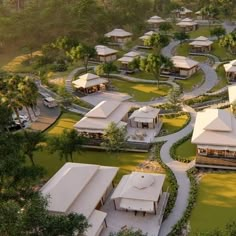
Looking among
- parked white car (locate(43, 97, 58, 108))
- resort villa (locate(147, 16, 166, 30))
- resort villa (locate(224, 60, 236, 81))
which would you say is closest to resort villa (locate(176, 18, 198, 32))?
resort villa (locate(147, 16, 166, 30))

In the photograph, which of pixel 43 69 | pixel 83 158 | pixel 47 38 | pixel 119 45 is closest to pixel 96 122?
pixel 83 158

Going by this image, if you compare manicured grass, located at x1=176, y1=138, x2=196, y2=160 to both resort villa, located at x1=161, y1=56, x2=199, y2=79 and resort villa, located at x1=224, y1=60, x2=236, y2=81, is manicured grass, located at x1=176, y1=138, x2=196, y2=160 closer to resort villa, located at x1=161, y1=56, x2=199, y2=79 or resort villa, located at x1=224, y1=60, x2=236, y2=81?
resort villa, located at x1=224, y1=60, x2=236, y2=81

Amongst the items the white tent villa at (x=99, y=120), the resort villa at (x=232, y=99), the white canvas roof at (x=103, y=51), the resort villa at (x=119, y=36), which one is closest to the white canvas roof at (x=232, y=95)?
the resort villa at (x=232, y=99)

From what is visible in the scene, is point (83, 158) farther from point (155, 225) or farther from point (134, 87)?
point (134, 87)

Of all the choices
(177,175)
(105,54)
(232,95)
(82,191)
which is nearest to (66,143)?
(82,191)

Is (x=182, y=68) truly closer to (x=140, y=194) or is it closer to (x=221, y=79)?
(x=221, y=79)

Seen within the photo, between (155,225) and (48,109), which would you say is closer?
(155,225)
